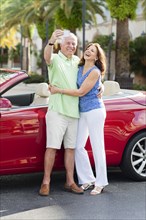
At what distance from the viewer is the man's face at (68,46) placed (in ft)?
16.1

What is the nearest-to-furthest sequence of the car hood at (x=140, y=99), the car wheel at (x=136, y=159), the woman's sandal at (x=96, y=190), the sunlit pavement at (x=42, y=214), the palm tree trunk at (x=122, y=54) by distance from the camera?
the sunlit pavement at (x=42, y=214)
the woman's sandal at (x=96, y=190)
the car wheel at (x=136, y=159)
the car hood at (x=140, y=99)
the palm tree trunk at (x=122, y=54)

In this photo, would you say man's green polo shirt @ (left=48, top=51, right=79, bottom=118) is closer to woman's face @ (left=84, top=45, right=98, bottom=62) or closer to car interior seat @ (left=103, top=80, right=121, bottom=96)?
woman's face @ (left=84, top=45, right=98, bottom=62)

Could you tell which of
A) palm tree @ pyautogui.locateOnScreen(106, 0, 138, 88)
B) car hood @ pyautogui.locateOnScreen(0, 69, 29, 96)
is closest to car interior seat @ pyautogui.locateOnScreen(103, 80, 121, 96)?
car hood @ pyautogui.locateOnScreen(0, 69, 29, 96)

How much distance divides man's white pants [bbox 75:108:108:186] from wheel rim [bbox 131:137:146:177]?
2.15 ft

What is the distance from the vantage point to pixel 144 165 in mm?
5730

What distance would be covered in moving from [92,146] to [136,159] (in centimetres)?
86

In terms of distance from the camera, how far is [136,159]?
573cm

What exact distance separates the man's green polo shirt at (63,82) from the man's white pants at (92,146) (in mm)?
175

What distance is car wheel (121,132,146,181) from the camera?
5609 mm

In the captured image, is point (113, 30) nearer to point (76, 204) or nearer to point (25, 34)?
point (25, 34)

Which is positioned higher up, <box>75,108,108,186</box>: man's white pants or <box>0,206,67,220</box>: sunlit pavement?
<box>75,108,108,186</box>: man's white pants

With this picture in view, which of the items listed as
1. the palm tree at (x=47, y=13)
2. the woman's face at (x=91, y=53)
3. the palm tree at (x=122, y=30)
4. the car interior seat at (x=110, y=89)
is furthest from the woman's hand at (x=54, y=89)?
the palm tree at (x=47, y=13)

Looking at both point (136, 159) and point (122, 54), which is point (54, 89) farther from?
point (122, 54)

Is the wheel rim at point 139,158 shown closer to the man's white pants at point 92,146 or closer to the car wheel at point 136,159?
the car wheel at point 136,159
